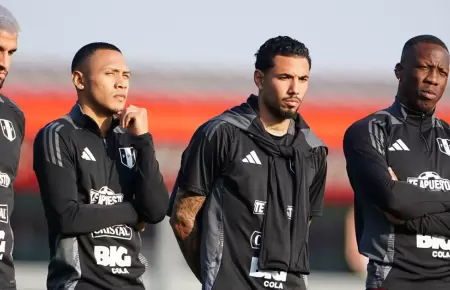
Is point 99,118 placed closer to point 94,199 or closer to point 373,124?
point 94,199

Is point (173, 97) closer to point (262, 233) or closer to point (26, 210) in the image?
point (26, 210)

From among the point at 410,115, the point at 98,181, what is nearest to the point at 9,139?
the point at 98,181

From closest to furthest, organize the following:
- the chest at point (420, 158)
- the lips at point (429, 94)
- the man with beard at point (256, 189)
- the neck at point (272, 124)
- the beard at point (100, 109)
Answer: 1. the man with beard at point (256, 189)
2. the beard at point (100, 109)
3. the neck at point (272, 124)
4. the chest at point (420, 158)
5. the lips at point (429, 94)

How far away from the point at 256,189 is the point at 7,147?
1571 mm

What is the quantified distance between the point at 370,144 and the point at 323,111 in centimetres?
1273

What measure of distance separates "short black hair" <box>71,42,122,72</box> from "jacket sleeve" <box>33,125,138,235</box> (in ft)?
1.81

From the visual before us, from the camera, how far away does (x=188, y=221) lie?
735 cm

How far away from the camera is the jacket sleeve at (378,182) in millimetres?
7445

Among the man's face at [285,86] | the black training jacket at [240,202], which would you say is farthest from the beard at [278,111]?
the black training jacket at [240,202]

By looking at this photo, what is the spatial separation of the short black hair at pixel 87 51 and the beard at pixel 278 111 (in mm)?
1042

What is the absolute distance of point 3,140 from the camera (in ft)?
23.2

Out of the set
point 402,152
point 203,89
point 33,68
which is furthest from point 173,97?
point 402,152

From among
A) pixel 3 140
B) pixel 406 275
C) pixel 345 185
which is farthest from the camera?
pixel 345 185

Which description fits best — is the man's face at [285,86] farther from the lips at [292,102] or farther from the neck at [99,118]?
the neck at [99,118]
